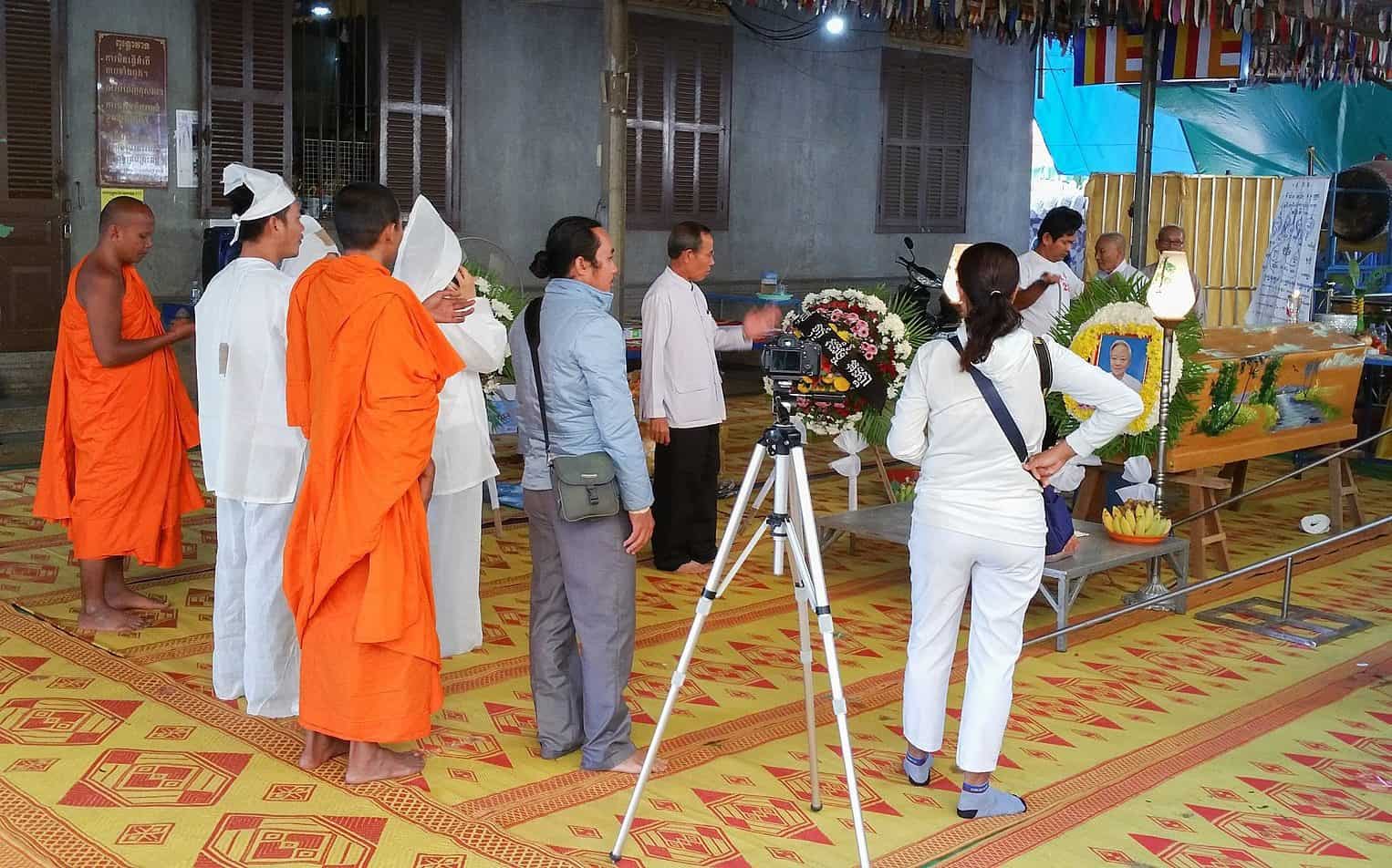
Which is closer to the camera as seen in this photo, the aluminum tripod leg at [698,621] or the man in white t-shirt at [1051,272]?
the aluminum tripod leg at [698,621]

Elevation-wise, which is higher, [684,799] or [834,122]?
[834,122]

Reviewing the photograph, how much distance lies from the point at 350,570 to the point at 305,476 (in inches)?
10.7

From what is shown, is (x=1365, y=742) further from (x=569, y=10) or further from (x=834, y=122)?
(x=834, y=122)

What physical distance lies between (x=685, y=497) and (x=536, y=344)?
2.53 meters

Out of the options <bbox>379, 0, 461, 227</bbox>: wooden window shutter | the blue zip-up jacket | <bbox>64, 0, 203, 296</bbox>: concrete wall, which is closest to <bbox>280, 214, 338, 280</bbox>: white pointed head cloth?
the blue zip-up jacket

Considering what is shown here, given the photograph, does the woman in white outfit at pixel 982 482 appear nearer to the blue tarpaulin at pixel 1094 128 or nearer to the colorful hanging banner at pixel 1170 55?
the colorful hanging banner at pixel 1170 55

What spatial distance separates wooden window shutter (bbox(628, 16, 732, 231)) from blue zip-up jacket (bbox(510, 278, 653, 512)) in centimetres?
813

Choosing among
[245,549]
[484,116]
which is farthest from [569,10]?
[245,549]

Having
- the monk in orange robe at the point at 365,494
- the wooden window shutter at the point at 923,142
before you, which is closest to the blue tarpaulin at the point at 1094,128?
the wooden window shutter at the point at 923,142

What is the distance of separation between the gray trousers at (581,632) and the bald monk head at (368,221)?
2.46ft

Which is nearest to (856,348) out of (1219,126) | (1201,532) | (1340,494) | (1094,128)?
(1201,532)

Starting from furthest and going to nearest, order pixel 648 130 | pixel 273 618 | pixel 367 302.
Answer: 1. pixel 648 130
2. pixel 273 618
3. pixel 367 302

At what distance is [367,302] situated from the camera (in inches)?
141

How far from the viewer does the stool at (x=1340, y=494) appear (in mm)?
7449
